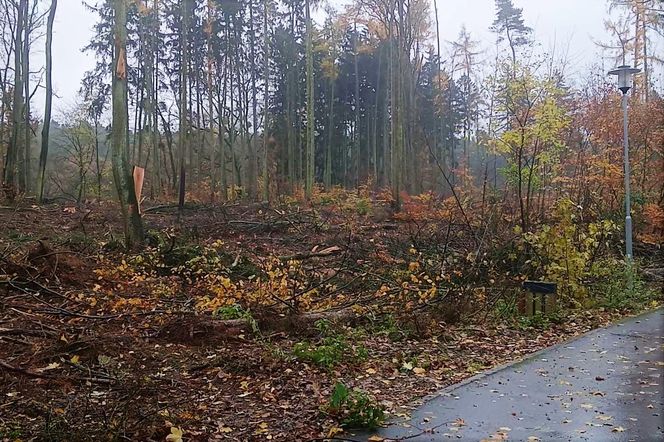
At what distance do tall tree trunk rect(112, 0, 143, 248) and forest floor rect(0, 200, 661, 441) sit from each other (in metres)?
0.56

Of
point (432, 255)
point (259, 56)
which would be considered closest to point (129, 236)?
point (432, 255)

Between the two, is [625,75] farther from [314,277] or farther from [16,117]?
[16,117]

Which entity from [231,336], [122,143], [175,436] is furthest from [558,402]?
[122,143]

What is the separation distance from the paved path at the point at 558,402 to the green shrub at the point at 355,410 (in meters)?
0.13

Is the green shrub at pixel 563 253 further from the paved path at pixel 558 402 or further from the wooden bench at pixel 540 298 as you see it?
the paved path at pixel 558 402

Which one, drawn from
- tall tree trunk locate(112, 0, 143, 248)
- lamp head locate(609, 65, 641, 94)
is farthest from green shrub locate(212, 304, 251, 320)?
lamp head locate(609, 65, 641, 94)

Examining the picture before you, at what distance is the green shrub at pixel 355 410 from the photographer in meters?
4.34

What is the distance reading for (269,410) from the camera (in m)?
4.73

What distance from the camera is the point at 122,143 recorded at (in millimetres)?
11602

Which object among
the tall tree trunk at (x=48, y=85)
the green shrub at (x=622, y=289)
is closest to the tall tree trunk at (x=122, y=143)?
the green shrub at (x=622, y=289)

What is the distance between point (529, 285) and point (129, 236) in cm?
801

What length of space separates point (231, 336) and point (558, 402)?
12.2ft

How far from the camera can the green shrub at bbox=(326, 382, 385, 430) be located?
434 centimetres

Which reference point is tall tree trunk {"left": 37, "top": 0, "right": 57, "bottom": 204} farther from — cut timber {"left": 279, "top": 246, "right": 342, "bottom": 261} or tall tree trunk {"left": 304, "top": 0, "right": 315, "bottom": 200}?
cut timber {"left": 279, "top": 246, "right": 342, "bottom": 261}
